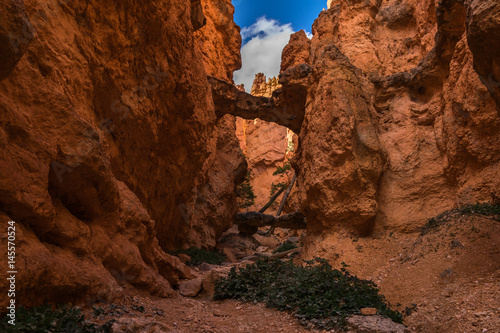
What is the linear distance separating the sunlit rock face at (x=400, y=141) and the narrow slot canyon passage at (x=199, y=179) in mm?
Result: 48

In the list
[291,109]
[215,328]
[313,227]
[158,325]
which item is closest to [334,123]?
[313,227]

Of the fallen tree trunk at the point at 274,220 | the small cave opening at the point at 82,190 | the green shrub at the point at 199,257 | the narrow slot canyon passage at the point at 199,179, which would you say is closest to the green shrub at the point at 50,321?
the narrow slot canyon passage at the point at 199,179

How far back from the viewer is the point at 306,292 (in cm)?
573

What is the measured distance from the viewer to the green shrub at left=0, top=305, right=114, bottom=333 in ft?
8.43

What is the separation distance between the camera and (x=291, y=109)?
15188 mm

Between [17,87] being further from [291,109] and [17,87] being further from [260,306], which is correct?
[291,109]

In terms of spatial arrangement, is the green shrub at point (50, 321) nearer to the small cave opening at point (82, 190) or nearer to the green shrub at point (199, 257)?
the small cave opening at point (82, 190)

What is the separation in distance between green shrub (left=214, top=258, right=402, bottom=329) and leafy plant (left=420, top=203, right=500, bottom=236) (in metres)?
2.37

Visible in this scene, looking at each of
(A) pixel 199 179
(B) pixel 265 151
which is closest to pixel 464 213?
(A) pixel 199 179

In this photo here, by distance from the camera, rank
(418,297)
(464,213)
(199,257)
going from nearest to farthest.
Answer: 1. (418,297)
2. (464,213)
3. (199,257)

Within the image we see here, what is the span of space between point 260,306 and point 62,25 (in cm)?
593

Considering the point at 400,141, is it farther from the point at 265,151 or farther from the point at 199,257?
the point at 265,151

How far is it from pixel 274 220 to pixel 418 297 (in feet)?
38.0

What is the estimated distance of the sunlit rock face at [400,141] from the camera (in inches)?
300
